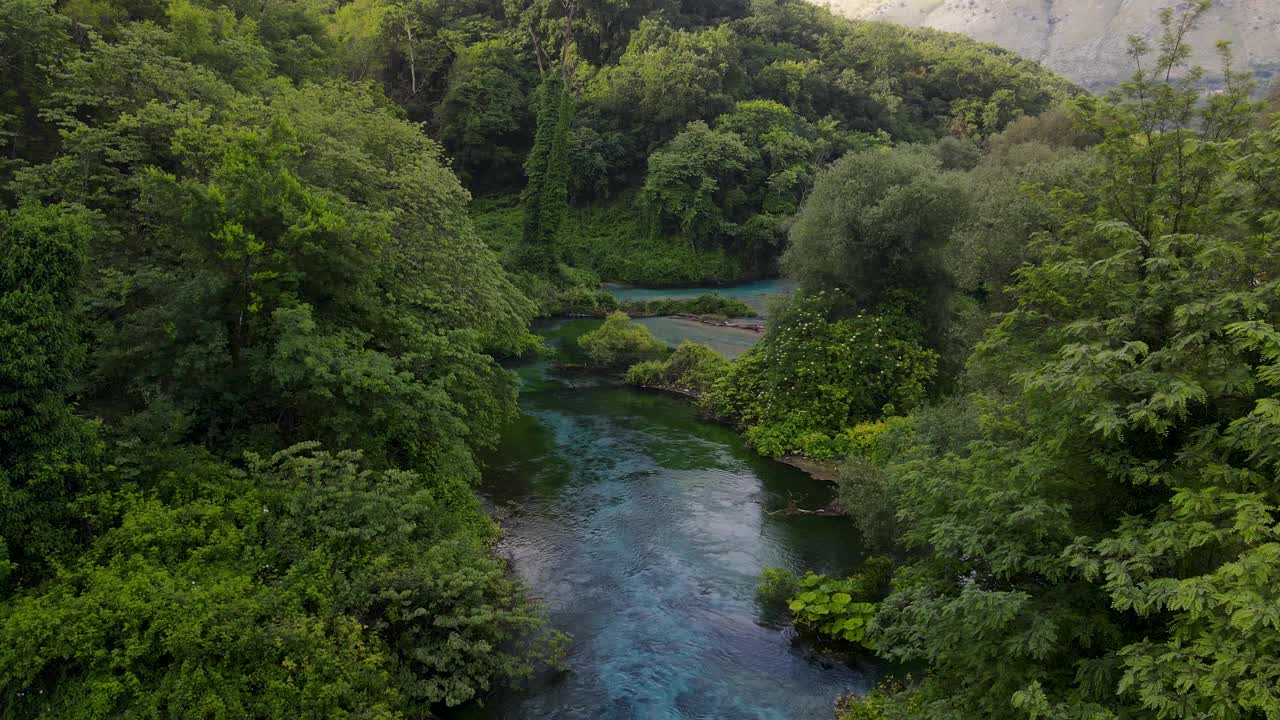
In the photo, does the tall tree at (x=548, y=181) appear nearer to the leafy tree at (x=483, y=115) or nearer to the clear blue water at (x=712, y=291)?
the clear blue water at (x=712, y=291)

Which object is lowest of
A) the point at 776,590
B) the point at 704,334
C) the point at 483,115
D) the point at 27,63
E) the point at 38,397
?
the point at 776,590

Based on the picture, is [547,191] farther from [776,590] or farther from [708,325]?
[776,590]

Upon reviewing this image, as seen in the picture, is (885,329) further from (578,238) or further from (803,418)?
(578,238)

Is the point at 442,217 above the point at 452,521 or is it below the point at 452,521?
above

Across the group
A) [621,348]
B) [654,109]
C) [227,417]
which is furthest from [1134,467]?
[654,109]

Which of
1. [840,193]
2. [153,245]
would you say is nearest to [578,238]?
[840,193]

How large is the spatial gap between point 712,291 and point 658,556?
1669 inches

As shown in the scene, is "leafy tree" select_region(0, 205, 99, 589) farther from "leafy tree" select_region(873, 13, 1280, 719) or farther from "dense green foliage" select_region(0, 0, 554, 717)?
"leafy tree" select_region(873, 13, 1280, 719)

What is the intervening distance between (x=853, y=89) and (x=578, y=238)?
3463 centimetres

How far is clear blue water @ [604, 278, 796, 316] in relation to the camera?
56062 mm

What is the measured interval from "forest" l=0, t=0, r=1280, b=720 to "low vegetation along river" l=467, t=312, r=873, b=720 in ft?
3.73

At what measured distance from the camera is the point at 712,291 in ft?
197

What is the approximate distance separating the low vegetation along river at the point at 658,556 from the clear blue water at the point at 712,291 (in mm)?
25238

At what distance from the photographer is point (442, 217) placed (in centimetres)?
2155
